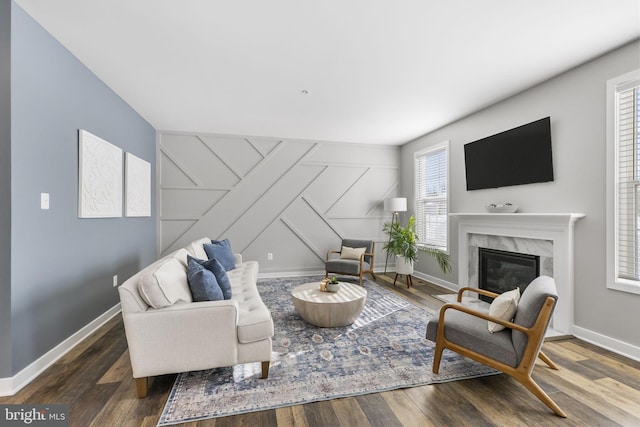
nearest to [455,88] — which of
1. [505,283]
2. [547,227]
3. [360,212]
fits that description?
[547,227]

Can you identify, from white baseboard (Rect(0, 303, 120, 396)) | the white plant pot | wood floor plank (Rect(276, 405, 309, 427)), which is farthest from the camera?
the white plant pot

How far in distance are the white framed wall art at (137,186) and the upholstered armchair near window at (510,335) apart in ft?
12.3

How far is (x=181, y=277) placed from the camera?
2.27m

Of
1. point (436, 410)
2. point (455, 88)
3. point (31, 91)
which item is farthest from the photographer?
point (455, 88)

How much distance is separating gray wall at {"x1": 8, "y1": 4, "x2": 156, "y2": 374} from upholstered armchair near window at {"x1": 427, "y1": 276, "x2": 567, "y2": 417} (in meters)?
3.00

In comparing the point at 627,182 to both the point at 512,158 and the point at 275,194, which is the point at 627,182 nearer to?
the point at 512,158

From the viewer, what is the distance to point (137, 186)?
4.00m

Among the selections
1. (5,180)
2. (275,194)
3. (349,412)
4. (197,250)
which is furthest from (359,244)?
(5,180)

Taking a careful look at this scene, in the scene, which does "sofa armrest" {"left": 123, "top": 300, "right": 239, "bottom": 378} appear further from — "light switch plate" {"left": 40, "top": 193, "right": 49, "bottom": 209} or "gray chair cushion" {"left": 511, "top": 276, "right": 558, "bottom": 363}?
"gray chair cushion" {"left": 511, "top": 276, "right": 558, "bottom": 363}

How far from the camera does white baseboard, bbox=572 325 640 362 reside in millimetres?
2421

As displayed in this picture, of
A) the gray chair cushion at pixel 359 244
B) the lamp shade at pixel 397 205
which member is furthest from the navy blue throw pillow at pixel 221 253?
the lamp shade at pixel 397 205

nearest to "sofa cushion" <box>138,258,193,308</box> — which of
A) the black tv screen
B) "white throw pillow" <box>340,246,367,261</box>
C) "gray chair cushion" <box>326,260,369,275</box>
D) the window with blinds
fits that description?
"gray chair cushion" <box>326,260,369,275</box>

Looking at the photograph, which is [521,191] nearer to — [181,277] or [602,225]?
[602,225]

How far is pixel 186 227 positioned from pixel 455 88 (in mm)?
4558
